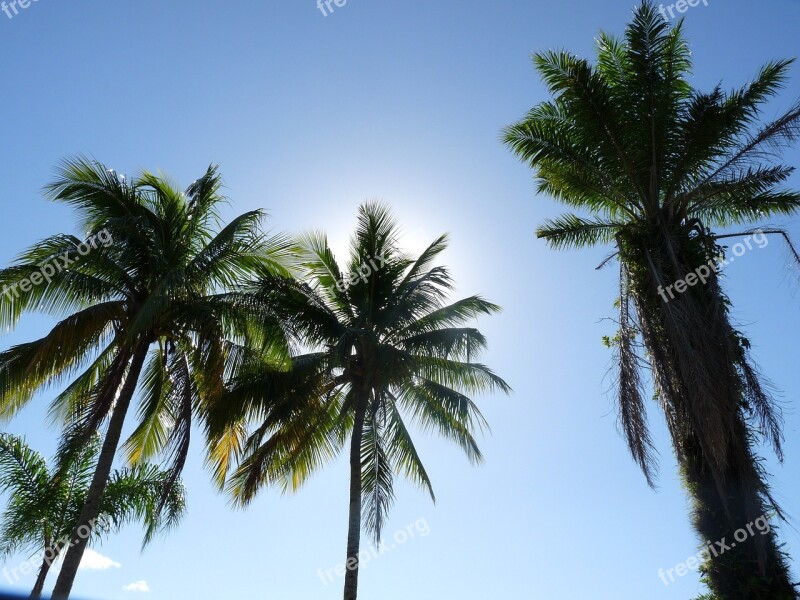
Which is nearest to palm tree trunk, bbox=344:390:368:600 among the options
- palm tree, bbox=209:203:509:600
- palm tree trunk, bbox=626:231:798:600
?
palm tree, bbox=209:203:509:600

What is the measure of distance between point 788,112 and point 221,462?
1361 centimetres

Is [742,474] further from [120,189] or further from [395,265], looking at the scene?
[120,189]

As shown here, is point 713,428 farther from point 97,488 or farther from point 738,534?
point 97,488

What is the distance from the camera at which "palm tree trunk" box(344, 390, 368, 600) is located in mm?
13391

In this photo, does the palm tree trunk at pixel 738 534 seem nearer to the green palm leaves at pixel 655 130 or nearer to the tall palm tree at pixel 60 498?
the green palm leaves at pixel 655 130

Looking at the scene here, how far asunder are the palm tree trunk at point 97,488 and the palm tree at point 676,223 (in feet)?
29.3

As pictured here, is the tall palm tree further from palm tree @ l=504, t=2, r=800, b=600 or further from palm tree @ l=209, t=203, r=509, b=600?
palm tree @ l=504, t=2, r=800, b=600

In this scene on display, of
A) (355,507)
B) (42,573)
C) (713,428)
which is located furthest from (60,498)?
(713,428)

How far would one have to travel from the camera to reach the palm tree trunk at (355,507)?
1339 centimetres

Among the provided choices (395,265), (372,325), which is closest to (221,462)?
(372,325)

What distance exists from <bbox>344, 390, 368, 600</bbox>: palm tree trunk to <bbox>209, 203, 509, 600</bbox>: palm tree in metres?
0.03

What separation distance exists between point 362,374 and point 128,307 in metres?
5.35

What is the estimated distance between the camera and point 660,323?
1193 centimetres

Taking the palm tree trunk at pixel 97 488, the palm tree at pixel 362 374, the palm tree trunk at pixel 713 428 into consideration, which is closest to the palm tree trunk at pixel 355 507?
the palm tree at pixel 362 374
